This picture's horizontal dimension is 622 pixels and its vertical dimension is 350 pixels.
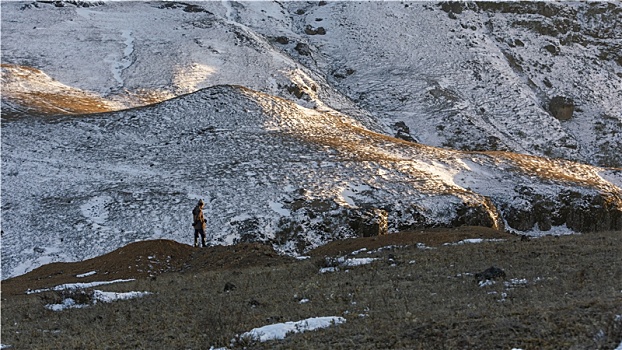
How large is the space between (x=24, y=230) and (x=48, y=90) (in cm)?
2220

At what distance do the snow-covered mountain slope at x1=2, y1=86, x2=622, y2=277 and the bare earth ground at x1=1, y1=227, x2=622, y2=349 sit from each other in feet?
20.6

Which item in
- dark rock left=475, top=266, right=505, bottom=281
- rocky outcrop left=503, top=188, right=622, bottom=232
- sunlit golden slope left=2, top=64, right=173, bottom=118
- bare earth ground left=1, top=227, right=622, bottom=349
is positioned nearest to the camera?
bare earth ground left=1, top=227, right=622, bottom=349

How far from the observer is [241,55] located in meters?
59.3

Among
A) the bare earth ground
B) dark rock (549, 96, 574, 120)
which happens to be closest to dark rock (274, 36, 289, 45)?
dark rock (549, 96, 574, 120)

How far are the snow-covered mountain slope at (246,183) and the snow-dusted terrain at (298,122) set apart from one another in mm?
108

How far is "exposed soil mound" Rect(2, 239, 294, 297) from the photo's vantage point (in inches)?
750

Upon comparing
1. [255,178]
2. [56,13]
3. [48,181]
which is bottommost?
[56,13]

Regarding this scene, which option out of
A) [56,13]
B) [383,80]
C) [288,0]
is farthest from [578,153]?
[56,13]

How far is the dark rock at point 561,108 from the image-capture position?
195 ft

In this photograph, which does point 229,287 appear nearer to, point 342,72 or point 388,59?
point 342,72

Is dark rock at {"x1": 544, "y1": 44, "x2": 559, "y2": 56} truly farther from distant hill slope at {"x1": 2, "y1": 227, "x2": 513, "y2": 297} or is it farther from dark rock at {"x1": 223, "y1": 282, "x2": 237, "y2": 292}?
dark rock at {"x1": 223, "y1": 282, "x2": 237, "y2": 292}

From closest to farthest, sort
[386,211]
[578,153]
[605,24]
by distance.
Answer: [386,211]
[578,153]
[605,24]

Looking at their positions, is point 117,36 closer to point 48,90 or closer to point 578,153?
point 48,90

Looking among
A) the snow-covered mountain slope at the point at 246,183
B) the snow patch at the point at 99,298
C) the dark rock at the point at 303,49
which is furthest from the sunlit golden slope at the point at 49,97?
the snow patch at the point at 99,298
